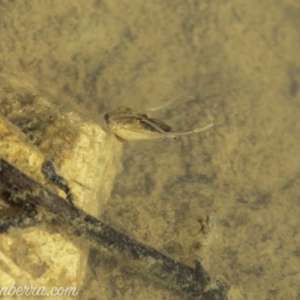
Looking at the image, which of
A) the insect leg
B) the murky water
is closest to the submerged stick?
the insect leg

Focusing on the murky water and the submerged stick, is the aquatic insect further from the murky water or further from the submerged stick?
the submerged stick

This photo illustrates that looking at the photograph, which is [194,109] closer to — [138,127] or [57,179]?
[138,127]

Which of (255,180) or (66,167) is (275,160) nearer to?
(255,180)

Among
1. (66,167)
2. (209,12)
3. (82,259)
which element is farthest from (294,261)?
(209,12)

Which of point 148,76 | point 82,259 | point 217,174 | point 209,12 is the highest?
point 209,12

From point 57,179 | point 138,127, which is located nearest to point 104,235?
point 57,179

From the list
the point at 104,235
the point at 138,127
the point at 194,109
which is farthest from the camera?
the point at 194,109

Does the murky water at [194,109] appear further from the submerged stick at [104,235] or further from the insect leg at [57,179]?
the insect leg at [57,179]
